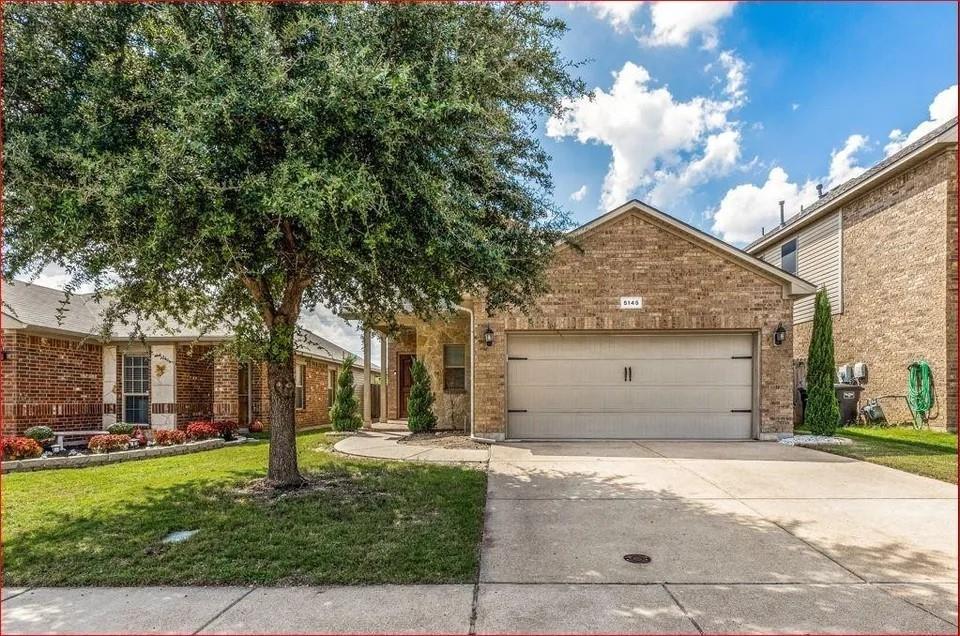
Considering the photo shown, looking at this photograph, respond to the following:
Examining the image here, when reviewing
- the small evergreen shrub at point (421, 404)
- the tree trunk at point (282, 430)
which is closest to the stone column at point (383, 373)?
the small evergreen shrub at point (421, 404)

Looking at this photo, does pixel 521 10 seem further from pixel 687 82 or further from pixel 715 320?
pixel 715 320

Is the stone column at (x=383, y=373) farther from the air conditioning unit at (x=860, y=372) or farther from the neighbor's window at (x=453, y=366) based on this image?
the air conditioning unit at (x=860, y=372)

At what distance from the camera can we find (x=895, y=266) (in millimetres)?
12359

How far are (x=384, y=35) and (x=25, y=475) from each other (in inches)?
317

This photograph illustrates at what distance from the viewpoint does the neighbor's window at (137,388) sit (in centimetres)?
1216

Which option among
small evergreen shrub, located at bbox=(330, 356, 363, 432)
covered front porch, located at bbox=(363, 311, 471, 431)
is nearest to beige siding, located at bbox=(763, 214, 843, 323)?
covered front porch, located at bbox=(363, 311, 471, 431)

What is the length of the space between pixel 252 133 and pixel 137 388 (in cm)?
1062

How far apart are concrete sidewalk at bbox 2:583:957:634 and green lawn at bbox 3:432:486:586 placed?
23 centimetres

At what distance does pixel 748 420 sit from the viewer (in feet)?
34.6

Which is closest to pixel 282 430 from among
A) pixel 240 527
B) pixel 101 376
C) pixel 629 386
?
pixel 240 527

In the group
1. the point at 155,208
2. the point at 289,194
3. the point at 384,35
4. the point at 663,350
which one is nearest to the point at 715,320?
the point at 663,350

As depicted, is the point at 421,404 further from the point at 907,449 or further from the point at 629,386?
the point at 907,449

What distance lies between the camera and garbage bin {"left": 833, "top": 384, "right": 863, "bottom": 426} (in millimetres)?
13227

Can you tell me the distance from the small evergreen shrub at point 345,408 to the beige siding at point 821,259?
13.1 m
